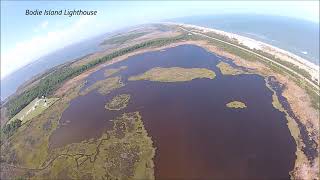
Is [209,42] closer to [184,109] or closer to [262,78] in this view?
[262,78]

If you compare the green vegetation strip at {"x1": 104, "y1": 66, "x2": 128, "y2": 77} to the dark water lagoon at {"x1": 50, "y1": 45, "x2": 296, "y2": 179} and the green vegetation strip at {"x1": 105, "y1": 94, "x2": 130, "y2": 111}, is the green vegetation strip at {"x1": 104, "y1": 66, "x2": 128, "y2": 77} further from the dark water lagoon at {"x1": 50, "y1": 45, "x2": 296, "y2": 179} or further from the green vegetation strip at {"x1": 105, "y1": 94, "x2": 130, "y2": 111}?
the green vegetation strip at {"x1": 105, "y1": 94, "x2": 130, "y2": 111}

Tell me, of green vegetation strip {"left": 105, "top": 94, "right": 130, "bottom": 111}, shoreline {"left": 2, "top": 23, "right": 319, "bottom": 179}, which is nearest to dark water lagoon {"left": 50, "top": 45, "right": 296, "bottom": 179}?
green vegetation strip {"left": 105, "top": 94, "right": 130, "bottom": 111}

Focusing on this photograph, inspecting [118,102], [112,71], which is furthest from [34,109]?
[112,71]

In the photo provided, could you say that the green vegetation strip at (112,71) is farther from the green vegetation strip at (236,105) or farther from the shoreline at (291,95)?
the green vegetation strip at (236,105)

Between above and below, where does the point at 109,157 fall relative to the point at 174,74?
below

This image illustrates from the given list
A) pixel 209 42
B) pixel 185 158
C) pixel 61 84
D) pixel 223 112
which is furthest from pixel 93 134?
pixel 209 42

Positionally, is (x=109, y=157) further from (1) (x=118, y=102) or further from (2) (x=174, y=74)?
(2) (x=174, y=74)
